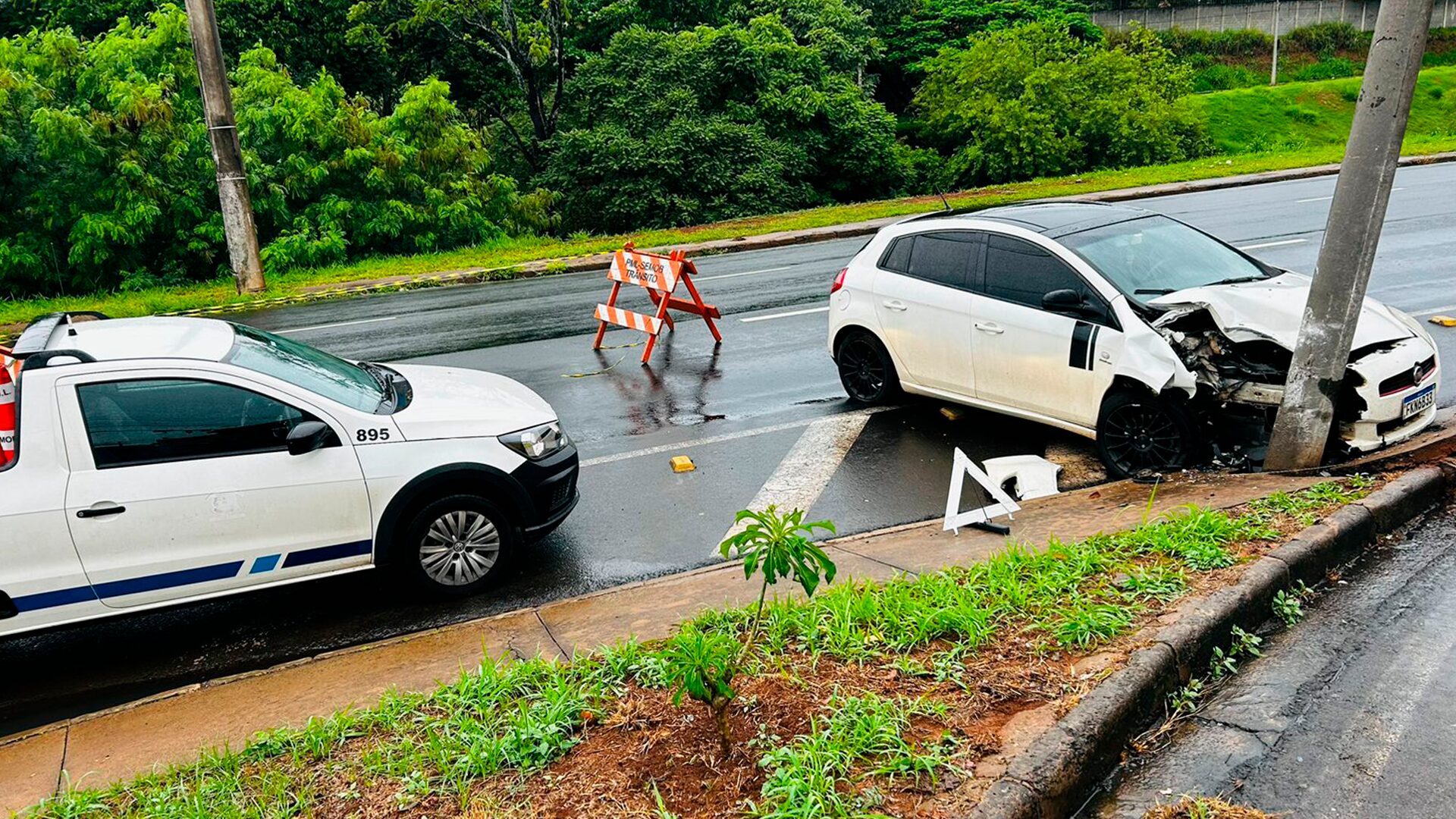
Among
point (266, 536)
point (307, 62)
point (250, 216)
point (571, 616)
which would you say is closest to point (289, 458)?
point (266, 536)

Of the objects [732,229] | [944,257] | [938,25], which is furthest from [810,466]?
[938,25]

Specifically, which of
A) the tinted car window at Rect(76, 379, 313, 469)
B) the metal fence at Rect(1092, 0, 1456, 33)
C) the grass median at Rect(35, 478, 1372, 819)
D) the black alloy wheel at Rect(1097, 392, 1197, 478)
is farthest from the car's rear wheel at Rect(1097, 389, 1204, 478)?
the metal fence at Rect(1092, 0, 1456, 33)

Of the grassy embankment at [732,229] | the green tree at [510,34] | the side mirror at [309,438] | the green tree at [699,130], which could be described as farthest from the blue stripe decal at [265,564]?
the green tree at [510,34]

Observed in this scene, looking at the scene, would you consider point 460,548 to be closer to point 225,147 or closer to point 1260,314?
point 1260,314

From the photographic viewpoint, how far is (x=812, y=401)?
32.6 feet

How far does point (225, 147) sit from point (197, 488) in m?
15.2

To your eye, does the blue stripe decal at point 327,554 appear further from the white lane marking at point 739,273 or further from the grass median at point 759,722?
the white lane marking at point 739,273

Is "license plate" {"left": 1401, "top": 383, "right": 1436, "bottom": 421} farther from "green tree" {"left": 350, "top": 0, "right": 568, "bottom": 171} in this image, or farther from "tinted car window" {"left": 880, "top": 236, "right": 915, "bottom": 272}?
"green tree" {"left": 350, "top": 0, "right": 568, "bottom": 171}

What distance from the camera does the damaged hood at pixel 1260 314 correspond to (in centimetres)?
721

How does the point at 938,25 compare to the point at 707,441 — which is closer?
the point at 707,441

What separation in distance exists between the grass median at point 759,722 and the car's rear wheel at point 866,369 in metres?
3.93

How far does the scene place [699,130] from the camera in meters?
29.8

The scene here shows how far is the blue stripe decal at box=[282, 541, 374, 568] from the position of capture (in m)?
6.09

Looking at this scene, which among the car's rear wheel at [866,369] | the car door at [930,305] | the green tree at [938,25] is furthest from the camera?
the green tree at [938,25]
